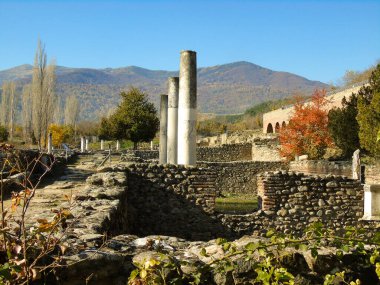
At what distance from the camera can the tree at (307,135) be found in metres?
28.5

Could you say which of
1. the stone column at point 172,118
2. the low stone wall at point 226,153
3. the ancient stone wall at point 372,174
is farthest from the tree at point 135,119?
the ancient stone wall at point 372,174

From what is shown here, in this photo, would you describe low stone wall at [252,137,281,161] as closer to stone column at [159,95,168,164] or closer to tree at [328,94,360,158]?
tree at [328,94,360,158]

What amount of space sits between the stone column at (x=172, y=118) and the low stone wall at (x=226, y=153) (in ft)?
55.4

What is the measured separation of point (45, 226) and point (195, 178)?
6.15 m

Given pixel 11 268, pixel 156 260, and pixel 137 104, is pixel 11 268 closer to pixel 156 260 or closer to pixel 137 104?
pixel 156 260

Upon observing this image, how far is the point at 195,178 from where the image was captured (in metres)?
9.22

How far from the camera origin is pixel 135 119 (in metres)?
34.6

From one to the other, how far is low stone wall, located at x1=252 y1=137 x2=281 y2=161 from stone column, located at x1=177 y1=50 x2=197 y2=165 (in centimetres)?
2186

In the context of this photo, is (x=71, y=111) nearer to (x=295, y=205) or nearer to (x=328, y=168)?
(x=328, y=168)

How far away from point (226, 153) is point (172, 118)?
19.7 metres

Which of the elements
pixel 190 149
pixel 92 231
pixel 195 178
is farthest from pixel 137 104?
pixel 92 231

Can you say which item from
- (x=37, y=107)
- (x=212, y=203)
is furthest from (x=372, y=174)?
(x=37, y=107)

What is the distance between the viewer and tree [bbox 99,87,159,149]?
1361 inches

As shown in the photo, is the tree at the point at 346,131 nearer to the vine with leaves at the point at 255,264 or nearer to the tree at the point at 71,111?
the vine with leaves at the point at 255,264
